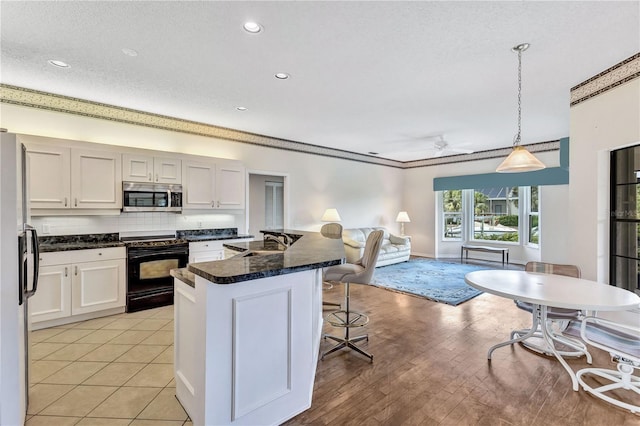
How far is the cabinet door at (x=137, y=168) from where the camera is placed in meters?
3.88

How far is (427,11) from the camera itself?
2.09 m

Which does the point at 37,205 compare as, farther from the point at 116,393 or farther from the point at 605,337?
the point at 605,337

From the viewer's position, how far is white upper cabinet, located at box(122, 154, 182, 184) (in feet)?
12.8

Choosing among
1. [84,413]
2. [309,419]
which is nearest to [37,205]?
[84,413]

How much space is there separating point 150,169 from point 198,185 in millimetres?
677

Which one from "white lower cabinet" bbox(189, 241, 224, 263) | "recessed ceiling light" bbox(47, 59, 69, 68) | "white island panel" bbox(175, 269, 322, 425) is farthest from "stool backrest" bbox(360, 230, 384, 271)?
"recessed ceiling light" bbox(47, 59, 69, 68)

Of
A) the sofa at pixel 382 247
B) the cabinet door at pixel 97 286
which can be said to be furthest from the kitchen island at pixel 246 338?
the sofa at pixel 382 247

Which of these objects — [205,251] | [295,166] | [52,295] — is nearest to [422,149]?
[295,166]

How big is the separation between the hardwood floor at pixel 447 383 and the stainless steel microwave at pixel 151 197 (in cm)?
279

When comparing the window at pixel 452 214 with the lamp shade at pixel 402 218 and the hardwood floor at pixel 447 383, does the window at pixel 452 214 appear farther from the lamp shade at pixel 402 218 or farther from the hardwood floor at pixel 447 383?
the hardwood floor at pixel 447 383

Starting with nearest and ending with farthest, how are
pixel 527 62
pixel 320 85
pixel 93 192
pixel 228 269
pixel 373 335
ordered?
pixel 228 269 → pixel 527 62 → pixel 373 335 → pixel 320 85 → pixel 93 192

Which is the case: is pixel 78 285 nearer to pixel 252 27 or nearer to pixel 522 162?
pixel 252 27

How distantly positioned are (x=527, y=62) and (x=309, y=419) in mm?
3529

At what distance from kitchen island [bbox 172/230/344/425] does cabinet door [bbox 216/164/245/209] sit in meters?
3.02
